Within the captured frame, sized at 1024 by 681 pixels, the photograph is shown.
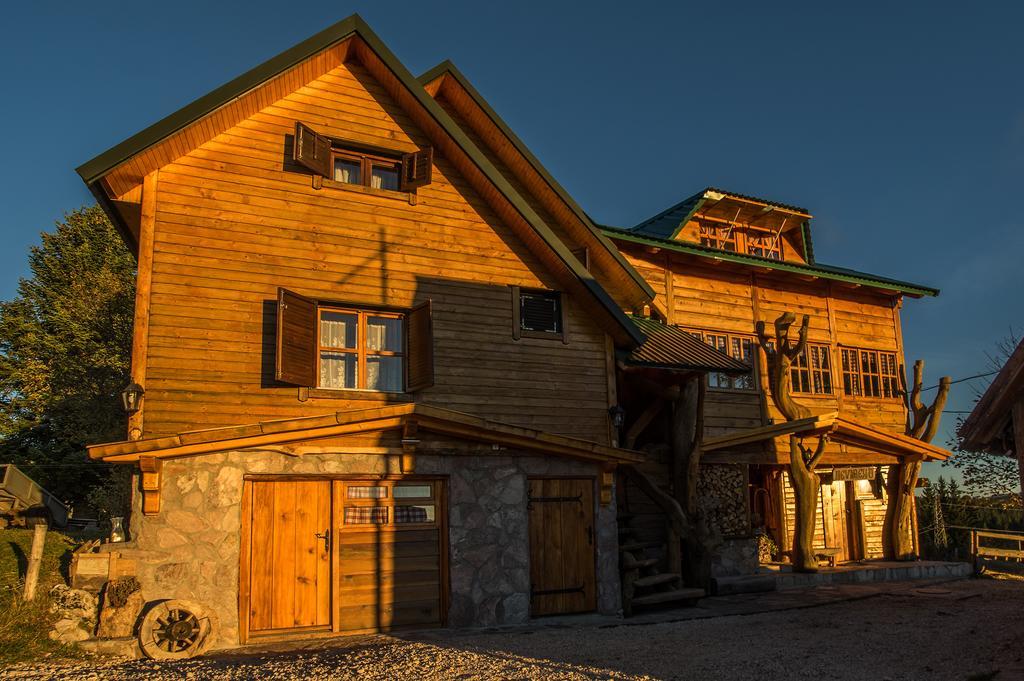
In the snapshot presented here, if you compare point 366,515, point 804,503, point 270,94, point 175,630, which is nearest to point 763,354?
point 804,503

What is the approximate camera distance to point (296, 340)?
11406 mm

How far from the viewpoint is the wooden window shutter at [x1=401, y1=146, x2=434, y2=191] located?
13.0 metres

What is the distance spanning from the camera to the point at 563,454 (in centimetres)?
1268

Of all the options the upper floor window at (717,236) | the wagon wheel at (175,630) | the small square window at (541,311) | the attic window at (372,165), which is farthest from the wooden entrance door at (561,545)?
the upper floor window at (717,236)

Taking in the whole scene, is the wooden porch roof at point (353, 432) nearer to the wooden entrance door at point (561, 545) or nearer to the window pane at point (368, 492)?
A: the wooden entrance door at point (561, 545)

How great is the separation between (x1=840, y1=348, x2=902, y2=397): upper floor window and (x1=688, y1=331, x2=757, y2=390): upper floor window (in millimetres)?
3322

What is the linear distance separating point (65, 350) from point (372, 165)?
73.4 ft

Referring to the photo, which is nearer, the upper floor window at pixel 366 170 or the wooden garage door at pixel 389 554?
the wooden garage door at pixel 389 554

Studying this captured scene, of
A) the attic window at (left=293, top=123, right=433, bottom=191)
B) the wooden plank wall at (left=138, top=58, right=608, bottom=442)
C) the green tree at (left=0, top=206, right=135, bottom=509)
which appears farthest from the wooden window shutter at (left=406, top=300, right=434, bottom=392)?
the green tree at (left=0, top=206, right=135, bottom=509)

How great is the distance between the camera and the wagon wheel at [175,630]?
9.64 m

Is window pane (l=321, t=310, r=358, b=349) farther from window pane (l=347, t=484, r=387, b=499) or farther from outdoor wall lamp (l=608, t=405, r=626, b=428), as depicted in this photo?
outdoor wall lamp (l=608, t=405, r=626, b=428)

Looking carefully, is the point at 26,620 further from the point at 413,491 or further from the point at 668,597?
the point at 668,597

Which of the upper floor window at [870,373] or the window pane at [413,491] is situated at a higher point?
the upper floor window at [870,373]

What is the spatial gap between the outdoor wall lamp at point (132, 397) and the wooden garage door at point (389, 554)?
113 inches
